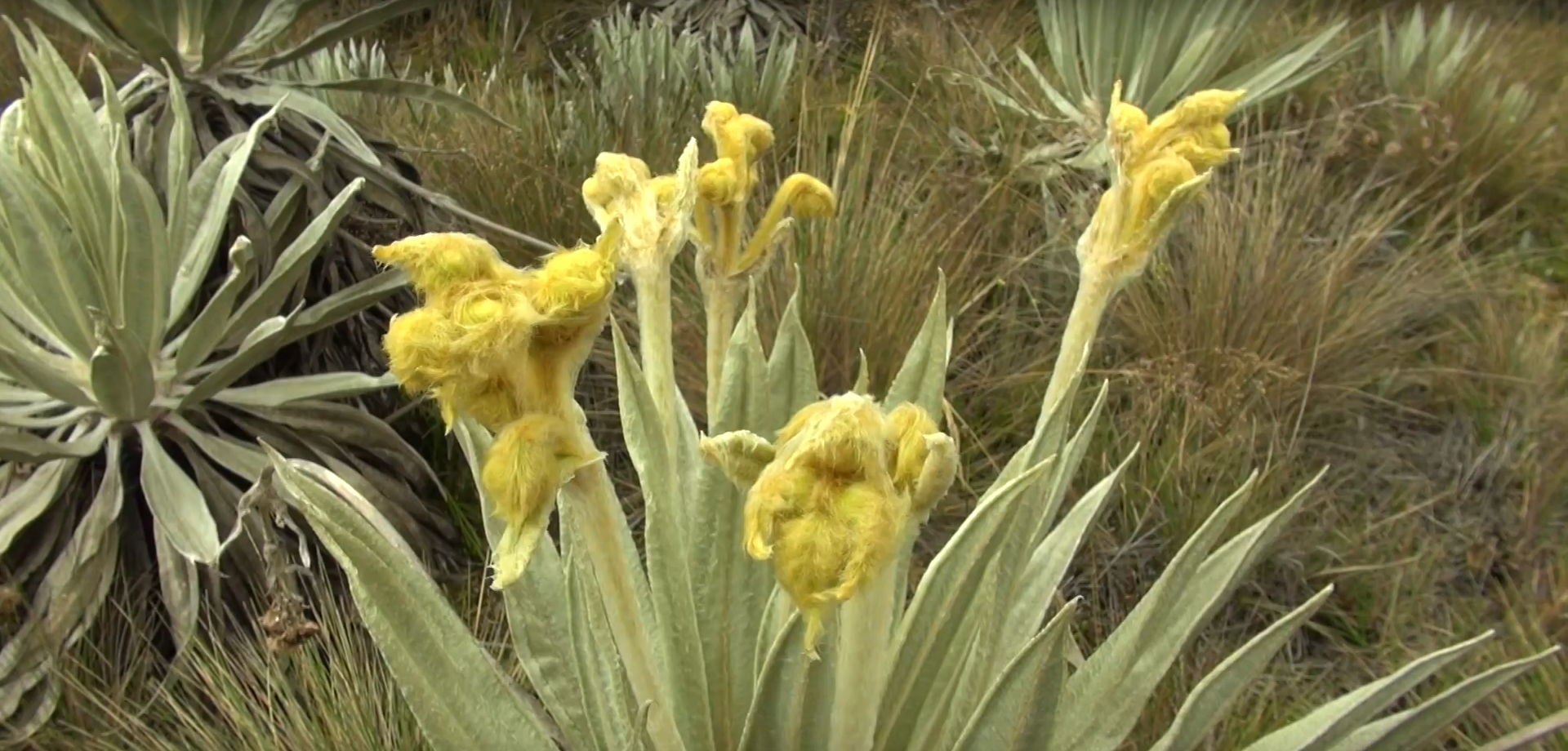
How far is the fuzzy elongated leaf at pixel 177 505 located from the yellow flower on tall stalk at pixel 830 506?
1.23 meters

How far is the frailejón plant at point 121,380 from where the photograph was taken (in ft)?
5.35

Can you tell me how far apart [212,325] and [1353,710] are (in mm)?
1589

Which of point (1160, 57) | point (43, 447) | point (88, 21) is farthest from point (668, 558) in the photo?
point (1160, 57)

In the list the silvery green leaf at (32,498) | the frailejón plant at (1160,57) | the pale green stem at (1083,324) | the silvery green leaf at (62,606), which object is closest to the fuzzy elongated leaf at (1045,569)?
the pale green stem at (1083,324)

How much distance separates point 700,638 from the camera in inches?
37.8

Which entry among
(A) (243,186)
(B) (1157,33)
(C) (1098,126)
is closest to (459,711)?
(A) (243,186)

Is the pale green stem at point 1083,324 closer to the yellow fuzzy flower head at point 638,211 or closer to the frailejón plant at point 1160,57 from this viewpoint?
the yellow fuzzy flower head at point 638,211

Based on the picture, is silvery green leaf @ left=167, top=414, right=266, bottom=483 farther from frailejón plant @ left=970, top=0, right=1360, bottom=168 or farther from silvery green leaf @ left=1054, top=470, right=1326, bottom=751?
frailejón plant @ left=970, top=0, right=1360, bottom=168

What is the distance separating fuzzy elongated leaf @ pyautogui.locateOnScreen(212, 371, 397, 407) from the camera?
1821mm

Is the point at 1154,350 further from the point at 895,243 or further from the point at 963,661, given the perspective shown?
the point at 963,661

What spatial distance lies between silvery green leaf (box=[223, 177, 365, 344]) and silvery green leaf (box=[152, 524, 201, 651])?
34cm

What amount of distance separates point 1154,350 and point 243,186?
192cm

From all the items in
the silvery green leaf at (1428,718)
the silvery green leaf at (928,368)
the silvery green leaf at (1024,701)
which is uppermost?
the silvery green leaf at (928,368)

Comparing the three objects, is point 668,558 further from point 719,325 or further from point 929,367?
point 929,367
